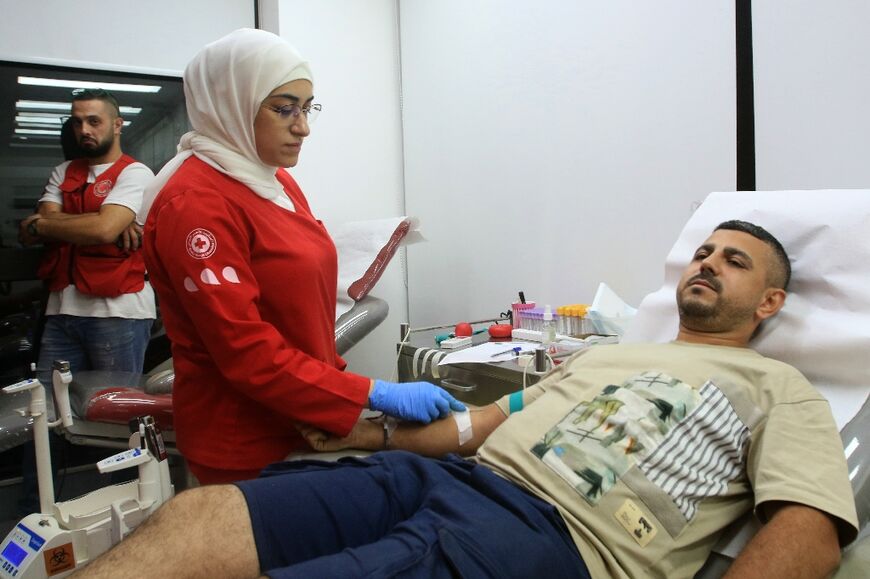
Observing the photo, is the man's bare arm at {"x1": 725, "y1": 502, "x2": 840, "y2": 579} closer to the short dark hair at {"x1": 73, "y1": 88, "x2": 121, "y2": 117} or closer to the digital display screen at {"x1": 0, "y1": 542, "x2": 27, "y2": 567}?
the digital display screen at {"x1": 0, "y1": 542, "x2": 27, "y2": 567}

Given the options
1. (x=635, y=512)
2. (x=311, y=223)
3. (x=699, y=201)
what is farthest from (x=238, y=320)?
(x=699, y=201)

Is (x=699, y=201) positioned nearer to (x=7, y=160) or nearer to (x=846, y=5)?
(x=846, y=5)

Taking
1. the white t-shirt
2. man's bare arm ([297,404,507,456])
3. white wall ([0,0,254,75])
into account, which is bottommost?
man's bare arm ([297,404,507,456])

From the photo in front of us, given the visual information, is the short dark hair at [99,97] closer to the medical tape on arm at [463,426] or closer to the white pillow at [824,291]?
the medical tape on arm at [463,426]

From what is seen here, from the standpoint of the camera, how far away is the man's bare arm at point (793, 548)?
0.87 meters

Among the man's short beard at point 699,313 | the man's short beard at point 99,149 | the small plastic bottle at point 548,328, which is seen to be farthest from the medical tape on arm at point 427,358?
the man's short beard at point 99,149

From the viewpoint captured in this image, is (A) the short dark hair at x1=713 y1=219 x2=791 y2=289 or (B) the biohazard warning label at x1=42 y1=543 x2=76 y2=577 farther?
(A) the short dark hair at x1=713 y1=219 x2=791 y2=289

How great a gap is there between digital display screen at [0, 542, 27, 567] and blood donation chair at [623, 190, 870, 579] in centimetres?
128

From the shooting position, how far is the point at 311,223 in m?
1.40

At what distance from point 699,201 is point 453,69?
1401 mm

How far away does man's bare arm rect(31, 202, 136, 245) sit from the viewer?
2318 millimetres

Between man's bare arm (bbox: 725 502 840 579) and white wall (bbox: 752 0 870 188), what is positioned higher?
white wall (bbox: 752 0 870 188)

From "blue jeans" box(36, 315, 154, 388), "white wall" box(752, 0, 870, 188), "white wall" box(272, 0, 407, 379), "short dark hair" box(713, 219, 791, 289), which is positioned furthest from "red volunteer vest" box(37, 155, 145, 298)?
"white wall" box(752, 0, 870, 188)

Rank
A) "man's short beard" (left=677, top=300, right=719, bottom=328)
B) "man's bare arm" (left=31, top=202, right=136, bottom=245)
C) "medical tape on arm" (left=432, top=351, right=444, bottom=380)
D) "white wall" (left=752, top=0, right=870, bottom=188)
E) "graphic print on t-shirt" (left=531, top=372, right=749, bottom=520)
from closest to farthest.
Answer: "graphic print on t-shirt" (left=531, top=372, right=749, bottom=520) < "man's short beard" (left=677, top=300, right=719, bottom=328) < "white wall" (left=752, top=0, right=870, bottom=188) < "medical tape on arm" (left=432, top=351, right=444, bottom=380) < "man's bare arm" (left=31, top=202, right=136, bottom=245)
